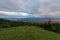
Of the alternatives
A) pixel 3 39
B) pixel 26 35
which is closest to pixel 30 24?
pixel 26 35

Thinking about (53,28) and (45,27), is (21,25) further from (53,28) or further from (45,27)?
(53,28)

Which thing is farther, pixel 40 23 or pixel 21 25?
pixel 40 23

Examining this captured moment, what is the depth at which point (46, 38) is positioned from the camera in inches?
465

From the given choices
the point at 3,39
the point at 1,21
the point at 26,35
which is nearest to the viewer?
the point at 3,39

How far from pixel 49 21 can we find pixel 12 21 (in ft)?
19.4

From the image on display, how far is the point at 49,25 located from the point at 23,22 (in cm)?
431

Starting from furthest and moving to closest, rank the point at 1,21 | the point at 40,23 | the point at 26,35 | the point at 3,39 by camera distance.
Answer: the point at 40,23
the point at 1,21
the point at 26,35
the point at 3,39

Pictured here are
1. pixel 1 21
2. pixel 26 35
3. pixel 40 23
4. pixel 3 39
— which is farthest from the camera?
pixel 40 23

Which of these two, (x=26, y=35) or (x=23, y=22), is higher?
(x=23, y=22)

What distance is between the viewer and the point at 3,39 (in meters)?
10.1

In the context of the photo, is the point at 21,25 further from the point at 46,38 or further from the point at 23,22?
the point at 46,38

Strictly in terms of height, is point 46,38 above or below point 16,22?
below

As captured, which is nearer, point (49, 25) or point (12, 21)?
point (12, 21)

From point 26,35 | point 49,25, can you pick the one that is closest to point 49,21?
point 49,25
